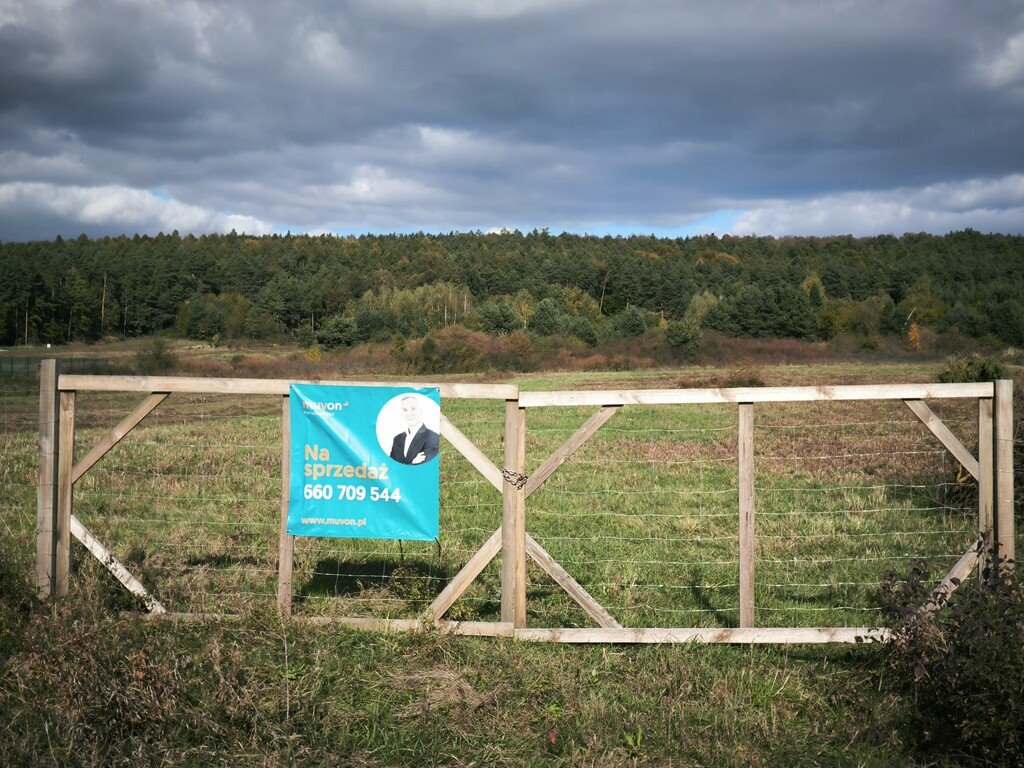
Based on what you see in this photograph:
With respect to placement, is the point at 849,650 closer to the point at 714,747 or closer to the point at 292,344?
the point at 714,747

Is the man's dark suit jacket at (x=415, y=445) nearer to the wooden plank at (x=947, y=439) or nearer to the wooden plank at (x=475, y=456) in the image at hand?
the wooden plank at (x=475, y=456)

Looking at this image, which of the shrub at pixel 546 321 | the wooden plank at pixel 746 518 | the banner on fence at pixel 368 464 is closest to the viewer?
the wooden plank at pixel 746 518

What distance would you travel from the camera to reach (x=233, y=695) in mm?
4793

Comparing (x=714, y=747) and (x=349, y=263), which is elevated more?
(x=349, y=263)

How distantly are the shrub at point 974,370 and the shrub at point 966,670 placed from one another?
1330 centimetres

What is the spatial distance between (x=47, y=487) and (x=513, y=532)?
12.3 ft

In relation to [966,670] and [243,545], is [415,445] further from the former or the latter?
[243,545]

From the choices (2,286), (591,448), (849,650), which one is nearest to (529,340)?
(591,448)

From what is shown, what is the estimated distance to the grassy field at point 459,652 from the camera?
15.3 feet

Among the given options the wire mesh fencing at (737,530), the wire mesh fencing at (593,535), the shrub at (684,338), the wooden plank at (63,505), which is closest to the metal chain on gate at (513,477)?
the wire mesh fencing at (593,535)

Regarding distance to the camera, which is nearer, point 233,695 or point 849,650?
point 233,695

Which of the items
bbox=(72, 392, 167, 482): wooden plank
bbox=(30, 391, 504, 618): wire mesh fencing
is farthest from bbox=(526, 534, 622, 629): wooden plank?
bbox=(72, 392, 167, 482): wooden plank

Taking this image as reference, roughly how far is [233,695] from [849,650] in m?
4.48

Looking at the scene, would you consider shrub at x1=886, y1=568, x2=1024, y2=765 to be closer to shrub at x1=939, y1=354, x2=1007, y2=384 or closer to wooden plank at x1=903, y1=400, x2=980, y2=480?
wooden plank at x1=903, y1=400, x2=980, y2=480
